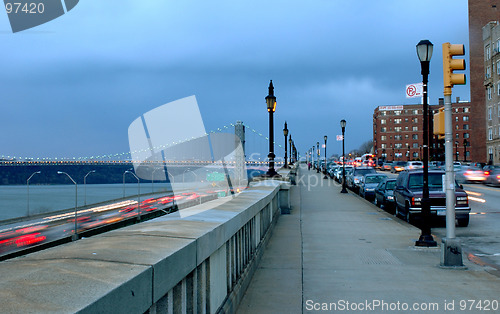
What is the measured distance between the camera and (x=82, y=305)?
203 cm

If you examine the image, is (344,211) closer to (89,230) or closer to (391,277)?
(391,277)

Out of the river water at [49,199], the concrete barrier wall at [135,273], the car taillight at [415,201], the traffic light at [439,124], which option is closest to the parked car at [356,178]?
the car taillight at [415,201]

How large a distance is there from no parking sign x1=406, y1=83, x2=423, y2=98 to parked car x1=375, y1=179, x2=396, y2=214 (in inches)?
366

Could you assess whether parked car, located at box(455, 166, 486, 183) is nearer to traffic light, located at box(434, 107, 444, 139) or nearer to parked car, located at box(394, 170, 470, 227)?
parked car, located at box(394, 170, 470, 227)

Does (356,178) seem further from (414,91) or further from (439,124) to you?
(439,124)

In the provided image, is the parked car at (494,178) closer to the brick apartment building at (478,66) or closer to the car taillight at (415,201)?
the car taillight at (415,201)

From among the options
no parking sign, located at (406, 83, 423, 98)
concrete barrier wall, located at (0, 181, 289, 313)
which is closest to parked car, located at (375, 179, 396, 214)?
no parking sign, located at (406, 83, 423, 98)

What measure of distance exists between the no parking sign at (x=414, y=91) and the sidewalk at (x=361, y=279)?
11.5 feet

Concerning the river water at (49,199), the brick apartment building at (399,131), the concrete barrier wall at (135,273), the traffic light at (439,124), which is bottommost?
the river water at (49,199)

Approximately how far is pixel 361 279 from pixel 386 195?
13.6 meters

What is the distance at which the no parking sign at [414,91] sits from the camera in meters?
11.4

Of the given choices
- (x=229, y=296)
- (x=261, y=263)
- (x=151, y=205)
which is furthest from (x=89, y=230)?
(x=229, y=296)

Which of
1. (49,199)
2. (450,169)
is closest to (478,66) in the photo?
(450,169)

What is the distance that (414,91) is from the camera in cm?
1154
